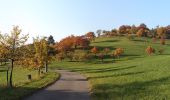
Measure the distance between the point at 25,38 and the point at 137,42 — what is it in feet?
530

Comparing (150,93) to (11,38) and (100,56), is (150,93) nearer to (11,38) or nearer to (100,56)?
(11,38)

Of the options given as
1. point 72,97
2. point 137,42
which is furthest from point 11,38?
point 137,42

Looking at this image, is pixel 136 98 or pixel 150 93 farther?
pixel 150 93

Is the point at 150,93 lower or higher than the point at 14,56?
lower

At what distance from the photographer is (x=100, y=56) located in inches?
5768

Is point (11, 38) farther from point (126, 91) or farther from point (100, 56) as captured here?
point (100, 56)

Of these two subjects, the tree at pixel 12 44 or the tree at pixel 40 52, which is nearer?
the tree at pixel 12 44

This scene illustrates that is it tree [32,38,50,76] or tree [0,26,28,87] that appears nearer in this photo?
tree [0,26,28,87]

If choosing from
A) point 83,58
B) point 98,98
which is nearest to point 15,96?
point 98,98

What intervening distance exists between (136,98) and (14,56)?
1611cm

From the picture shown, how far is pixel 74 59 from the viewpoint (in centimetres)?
14112

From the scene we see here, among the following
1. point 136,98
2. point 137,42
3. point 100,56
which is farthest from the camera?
point 137,42

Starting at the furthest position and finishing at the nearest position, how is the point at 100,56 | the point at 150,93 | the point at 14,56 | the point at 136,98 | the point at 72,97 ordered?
1. the point at 100,56
2. the point at 14,56
3. the point at 72,97
4. the point at 150,93
5. the point at 136,98

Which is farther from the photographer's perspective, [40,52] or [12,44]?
[40,52]
